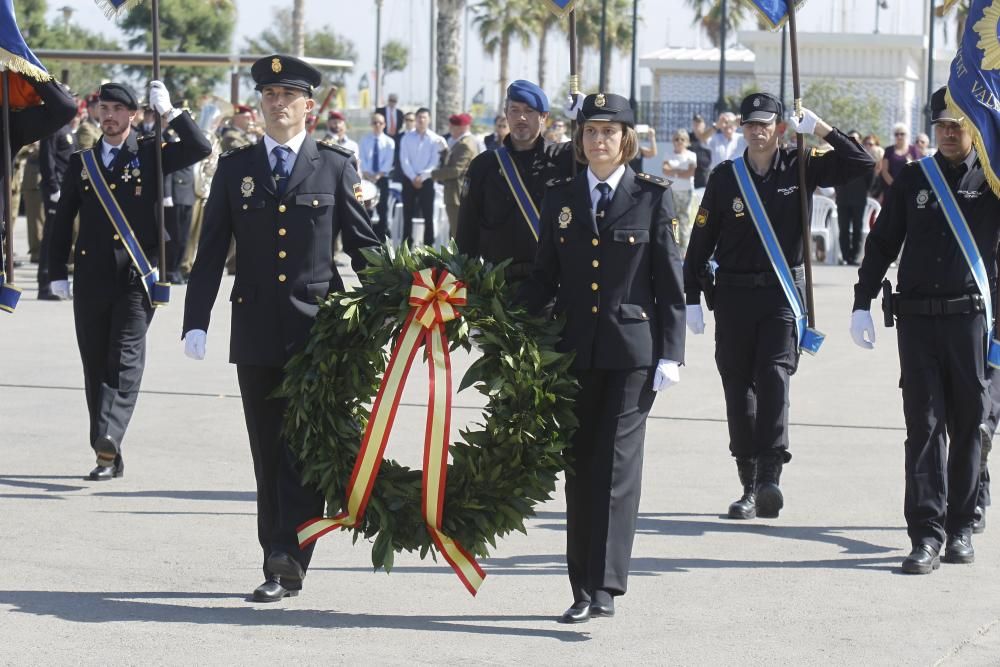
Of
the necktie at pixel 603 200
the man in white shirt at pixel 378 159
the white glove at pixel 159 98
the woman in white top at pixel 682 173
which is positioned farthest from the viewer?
the man in white shirt at pixel 378 159

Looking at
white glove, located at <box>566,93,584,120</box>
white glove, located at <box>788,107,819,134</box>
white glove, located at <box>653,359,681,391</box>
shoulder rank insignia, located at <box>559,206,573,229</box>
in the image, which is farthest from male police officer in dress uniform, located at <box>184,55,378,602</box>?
white glove, located at <box>788,107,819,134</box>

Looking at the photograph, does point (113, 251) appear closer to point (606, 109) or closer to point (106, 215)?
point (106, 215)

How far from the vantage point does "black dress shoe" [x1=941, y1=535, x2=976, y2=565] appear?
7191 millimetres

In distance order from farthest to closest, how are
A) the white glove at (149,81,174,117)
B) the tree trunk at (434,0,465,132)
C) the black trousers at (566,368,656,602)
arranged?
the tree trunk at (434,0,465,132) < the white glove at (149,81,174,117) < the black trousers at (566,368,656,602)

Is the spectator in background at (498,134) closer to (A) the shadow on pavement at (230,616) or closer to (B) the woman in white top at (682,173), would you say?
(B) the woman in white top at (682,173)

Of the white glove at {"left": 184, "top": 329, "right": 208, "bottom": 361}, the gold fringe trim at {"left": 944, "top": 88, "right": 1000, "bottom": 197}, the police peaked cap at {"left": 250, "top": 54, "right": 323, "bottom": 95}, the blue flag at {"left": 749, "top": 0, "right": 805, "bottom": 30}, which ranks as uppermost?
the blue flag at {"left": 749, "top": 0, "right": 805, "bottom": 30}

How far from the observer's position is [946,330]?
720 cm

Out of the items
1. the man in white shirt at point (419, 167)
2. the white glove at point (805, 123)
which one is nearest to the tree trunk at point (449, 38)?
the man in white shirt at point (419, 167)

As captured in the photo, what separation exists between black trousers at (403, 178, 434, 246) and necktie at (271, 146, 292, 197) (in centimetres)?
1599

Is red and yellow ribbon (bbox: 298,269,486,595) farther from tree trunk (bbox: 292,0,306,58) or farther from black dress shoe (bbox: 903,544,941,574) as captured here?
tree trunk (bbox: 292,0,306,58)

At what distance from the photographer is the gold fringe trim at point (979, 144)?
23.2ft

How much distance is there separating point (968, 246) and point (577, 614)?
98.1 inches

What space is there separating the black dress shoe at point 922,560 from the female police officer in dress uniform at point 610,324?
1433 millimetres

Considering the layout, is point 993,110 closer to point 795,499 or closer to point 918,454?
point 918,454
